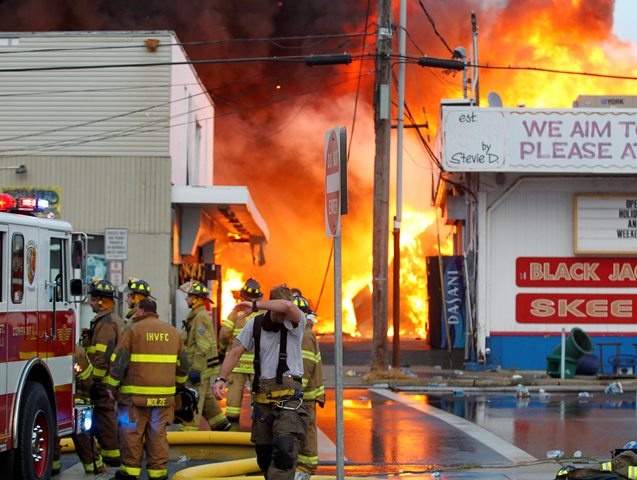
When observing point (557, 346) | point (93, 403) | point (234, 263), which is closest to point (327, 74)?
point (234, 263)

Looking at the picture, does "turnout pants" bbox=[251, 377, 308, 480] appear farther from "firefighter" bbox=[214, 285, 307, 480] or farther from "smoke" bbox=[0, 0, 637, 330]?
"smoke" bbox=[0, 0, 637, 330]

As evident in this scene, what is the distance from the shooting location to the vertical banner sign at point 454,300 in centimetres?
2478

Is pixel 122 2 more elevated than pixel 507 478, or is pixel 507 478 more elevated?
pixel 122 2

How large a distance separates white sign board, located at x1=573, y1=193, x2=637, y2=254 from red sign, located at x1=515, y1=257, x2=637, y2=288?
0.33 meters

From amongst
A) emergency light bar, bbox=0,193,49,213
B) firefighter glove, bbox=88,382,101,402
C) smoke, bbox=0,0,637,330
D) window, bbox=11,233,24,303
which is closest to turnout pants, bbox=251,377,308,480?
window, bbox=11,233,24,303

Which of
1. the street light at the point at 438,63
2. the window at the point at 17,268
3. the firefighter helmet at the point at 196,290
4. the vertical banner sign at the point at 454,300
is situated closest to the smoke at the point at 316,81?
the vertical banner sign at the point at 454,300

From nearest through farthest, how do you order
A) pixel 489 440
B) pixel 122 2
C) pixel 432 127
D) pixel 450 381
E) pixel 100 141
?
pixel 489 440 < pixel 450 381 < pixel 100 141 < pixel 432 127 < pixel 122 2

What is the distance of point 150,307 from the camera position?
979cm

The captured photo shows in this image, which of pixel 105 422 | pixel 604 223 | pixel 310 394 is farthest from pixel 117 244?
pixel 604 223

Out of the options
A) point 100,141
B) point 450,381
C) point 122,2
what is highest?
point 122,2

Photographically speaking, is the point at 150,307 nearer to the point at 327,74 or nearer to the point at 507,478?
the point at 507,478

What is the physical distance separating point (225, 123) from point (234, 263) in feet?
14.7

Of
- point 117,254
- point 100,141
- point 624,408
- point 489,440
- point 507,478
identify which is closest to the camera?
point 507,478

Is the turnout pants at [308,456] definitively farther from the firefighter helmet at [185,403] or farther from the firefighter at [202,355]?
the firefighter at [202,355]
